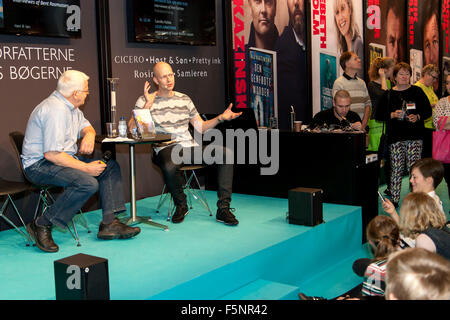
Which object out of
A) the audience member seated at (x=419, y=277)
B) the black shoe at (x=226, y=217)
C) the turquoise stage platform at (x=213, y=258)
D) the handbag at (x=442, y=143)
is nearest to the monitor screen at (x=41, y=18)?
the turquoise stage platform at (x=213, y=258)

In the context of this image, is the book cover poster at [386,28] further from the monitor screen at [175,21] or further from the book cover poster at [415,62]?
the monitor screen at [175,21]

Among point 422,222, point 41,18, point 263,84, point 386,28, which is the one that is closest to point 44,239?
point 41,18

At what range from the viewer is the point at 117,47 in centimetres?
539

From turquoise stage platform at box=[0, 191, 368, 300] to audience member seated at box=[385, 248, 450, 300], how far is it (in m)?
1.54

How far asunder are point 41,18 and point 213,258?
8.47 ft

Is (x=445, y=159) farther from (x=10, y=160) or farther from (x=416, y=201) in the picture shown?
(x=10, y=160)

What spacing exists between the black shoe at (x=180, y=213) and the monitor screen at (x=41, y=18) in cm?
182

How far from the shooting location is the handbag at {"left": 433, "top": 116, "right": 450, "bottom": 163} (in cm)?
540

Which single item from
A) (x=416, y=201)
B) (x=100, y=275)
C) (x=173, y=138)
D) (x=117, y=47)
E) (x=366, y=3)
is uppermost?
(x=366, y=3)

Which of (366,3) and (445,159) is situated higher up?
(366,3)

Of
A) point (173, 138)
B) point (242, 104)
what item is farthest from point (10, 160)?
point (242, 104)

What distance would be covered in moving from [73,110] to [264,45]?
3.38 m

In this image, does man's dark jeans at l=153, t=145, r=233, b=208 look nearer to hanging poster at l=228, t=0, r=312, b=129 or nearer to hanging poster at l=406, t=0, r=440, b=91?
hanging poster at l=228, t=0, r=312, b=129

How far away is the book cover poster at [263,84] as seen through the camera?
684 cm
